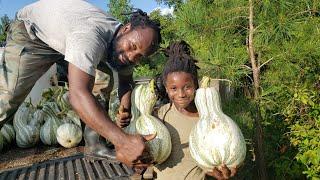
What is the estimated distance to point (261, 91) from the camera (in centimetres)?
395

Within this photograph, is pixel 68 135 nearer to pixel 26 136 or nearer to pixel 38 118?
pixel 26 136

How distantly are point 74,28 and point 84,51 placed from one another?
37cm

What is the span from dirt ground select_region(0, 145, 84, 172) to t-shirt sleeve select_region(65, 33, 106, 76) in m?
2.77

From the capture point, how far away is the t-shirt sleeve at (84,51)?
2.65 m

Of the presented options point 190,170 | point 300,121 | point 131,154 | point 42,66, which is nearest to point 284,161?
point 300,121

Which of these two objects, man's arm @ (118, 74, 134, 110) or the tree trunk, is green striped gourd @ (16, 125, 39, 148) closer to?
man's arm @ (118, 74, 134, 110)

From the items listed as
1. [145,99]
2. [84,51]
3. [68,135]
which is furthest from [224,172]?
[68,135]

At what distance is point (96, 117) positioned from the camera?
253 centimetres

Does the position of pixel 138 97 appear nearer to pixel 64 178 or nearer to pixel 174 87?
pixel 174 87

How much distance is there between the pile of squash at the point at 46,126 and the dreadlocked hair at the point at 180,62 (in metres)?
3.03

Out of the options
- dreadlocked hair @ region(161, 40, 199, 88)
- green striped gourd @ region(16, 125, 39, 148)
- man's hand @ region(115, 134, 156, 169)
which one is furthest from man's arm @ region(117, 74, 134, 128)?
green striped gourd @ region(16, 125, 39, 148)

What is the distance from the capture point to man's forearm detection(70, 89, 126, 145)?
249 centimetres

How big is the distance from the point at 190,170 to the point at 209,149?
0.58 m

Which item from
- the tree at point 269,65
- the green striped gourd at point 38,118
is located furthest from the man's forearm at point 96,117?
the green striped gourd at point 38,118
